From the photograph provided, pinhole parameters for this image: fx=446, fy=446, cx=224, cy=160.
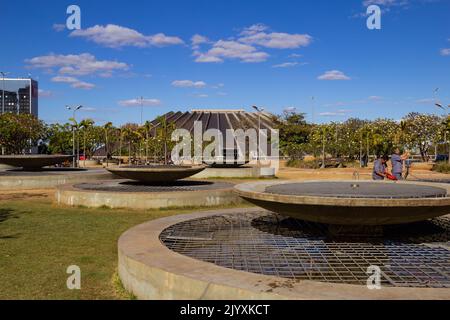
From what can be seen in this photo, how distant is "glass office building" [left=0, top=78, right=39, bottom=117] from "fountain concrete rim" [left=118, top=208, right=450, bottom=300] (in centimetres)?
17185

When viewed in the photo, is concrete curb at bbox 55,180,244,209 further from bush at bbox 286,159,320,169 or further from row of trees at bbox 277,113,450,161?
row of trees at bbox 277,113,450,161

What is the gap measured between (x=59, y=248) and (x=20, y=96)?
18314 centimetres

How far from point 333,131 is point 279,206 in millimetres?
68801

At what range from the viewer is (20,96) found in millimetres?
173500

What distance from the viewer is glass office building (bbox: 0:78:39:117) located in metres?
167

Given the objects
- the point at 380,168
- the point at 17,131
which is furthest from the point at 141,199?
the point at 17,131

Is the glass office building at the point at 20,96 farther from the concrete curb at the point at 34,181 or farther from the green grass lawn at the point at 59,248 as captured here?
the green grass lawn at the point at 59,248

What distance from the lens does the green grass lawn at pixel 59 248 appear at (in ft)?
21.1

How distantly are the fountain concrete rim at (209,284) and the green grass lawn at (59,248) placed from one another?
503 millimetres

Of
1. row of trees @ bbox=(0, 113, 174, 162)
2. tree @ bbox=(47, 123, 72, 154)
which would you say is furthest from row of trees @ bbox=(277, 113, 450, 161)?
tree @ bbox=(47, 123, 72, 154)

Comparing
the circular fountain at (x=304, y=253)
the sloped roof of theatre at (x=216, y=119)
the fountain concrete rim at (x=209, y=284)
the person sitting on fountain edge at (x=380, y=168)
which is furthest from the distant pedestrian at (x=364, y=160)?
the sloped roof of theatre at (x=216, y=119)

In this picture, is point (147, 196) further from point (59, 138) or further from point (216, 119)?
point (216, 119)

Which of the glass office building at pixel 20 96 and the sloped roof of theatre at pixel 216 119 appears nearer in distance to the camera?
the sloped roof of theatre at pixel 216 119
